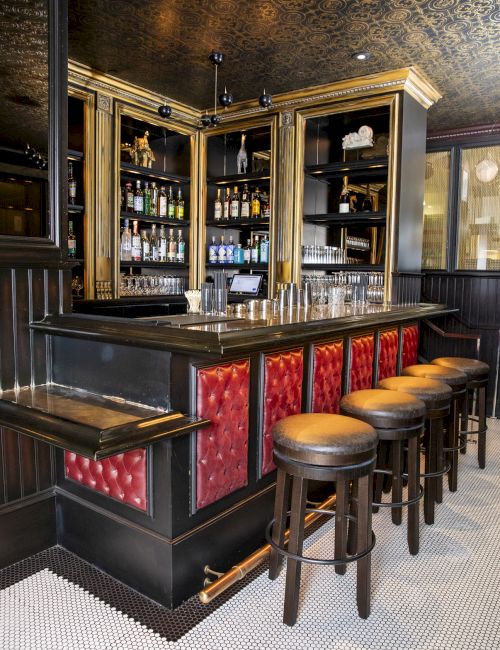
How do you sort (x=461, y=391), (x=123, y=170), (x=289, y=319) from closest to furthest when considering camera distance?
(x=289, y=319) → (x=461, y=391) → (x=123, y=170)

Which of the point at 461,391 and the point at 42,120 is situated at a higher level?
the point at 42,120

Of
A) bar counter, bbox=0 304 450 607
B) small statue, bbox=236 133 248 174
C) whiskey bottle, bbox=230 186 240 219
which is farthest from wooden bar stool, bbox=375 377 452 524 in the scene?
small statue, bbox=236 133 248 174

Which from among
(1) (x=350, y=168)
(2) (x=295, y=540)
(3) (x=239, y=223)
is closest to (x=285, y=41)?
(1) (x=350, y=168)

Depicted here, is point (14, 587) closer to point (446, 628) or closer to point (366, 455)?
point (366, 455)

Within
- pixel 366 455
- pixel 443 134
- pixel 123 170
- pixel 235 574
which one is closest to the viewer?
pixel 366 455

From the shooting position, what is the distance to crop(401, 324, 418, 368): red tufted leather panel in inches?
153

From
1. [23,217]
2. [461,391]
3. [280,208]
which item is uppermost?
[280,208]

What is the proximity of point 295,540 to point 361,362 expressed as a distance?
1558 mm

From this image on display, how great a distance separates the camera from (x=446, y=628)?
191cm

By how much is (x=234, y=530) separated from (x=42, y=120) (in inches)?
81.3

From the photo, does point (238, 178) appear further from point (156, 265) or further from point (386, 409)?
point (386, 409)

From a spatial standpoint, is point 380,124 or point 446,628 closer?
point 446,628

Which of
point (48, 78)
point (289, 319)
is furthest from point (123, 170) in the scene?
point (289, 319)

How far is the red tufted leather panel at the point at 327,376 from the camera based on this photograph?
8.97 ft
